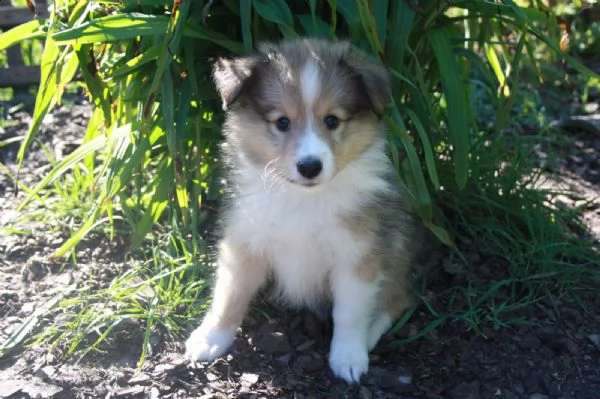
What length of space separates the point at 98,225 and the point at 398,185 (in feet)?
5.60

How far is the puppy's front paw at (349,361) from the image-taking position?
337 cm

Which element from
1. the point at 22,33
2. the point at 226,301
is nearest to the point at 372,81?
the point at 226,301

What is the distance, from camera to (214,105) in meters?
3.93

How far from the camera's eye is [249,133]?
329 centimetres

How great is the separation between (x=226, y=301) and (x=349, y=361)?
600 mm

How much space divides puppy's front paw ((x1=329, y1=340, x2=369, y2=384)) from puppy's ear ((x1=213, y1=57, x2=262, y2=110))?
1.14m

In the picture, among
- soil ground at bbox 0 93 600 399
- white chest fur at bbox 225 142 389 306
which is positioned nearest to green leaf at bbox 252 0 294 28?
white chest fur at bbox 225 142 389 306

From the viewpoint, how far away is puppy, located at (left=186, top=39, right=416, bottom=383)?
10.2 ft

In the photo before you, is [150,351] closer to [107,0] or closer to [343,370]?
[343,370]

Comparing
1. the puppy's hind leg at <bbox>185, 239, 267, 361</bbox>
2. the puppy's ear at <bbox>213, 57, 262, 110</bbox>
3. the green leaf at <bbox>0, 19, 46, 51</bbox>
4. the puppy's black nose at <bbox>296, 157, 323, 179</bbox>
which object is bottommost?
the puppy's hind leg at <bbox>185, 239, 267, 361</bbox>

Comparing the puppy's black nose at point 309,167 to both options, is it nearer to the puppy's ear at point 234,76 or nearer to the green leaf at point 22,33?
the puppy's ear at point 234,76

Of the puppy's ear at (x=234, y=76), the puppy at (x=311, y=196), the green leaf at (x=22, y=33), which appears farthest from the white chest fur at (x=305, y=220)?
the green leaf at (x=22, y=33)

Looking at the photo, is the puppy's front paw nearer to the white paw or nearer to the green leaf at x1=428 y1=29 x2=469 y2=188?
the white paw

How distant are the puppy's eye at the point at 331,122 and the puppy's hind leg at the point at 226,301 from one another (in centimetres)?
69
